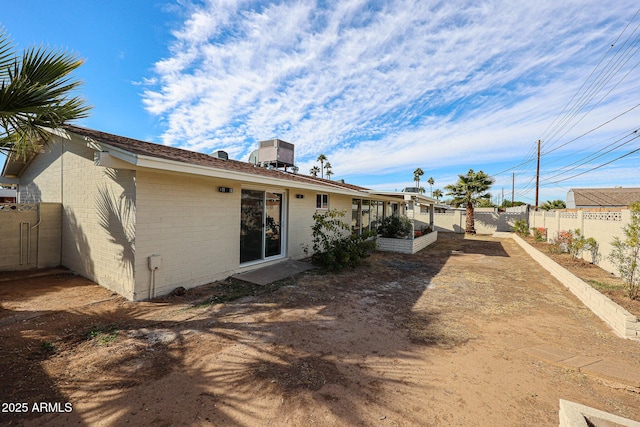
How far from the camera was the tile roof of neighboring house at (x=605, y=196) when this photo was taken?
99.2 feet

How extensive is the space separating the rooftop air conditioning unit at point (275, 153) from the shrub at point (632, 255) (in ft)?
37.7

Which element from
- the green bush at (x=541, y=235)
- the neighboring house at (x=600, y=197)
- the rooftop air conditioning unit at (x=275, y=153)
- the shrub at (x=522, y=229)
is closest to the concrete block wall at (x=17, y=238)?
the rooftop air conditioning unit at (x=275, y=153)

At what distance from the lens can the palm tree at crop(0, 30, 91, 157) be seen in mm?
3635

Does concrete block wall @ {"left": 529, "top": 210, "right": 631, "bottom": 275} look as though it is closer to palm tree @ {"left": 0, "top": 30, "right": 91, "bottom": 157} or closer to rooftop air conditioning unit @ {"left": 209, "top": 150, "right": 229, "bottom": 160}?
rooftop air conditioning unit @ {"left": 209, "top": 150, "right": 229, "bottom": 160}

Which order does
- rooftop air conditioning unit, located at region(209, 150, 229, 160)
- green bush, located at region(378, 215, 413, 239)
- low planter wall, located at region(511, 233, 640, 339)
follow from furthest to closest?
green bush, located at region(378, 215, 413, 239) < rooftop air conditioning unit, located at region(209, 150, 229, 160) < low planter wall, located at region(511, 233, 640, 339)

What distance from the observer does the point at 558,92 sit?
11.2 m

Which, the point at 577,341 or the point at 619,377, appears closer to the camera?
the point at 619,377

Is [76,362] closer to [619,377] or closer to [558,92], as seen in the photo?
[619,377]

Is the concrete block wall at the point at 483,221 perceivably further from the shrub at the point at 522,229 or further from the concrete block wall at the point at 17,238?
the concrete block wall at the point at 17,238

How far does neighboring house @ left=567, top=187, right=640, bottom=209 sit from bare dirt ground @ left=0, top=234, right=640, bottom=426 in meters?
37.0

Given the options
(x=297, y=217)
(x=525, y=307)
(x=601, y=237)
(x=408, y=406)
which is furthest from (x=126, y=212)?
(x=601, y=237)

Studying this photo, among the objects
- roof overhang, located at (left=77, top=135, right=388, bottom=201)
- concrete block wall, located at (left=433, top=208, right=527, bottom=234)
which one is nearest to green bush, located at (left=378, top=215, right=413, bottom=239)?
roof overhang, located at (left=77, top=135, right=388, bottom=201)

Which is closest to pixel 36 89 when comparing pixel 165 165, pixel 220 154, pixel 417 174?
pixel 165 165

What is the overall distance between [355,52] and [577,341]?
905cm
